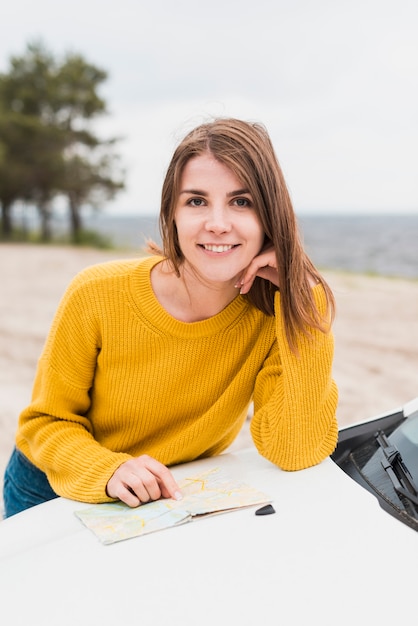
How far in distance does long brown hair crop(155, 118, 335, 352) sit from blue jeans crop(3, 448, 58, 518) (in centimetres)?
83

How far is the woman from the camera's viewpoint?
179 centimetres

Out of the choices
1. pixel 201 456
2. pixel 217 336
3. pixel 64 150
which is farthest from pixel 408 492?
pixel 64 150

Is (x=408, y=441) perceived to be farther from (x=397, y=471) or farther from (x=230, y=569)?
(x=230, y=569)

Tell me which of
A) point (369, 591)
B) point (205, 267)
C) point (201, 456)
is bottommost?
point (201, 456)

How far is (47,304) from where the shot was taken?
895 centimetres

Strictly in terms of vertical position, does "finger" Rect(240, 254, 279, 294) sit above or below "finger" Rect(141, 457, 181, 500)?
above

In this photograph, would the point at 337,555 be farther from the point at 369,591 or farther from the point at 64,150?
the point at 64,150

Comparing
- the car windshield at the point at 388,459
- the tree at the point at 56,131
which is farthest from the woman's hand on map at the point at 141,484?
the tree at the point at 56,131

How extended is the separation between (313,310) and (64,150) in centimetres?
2120

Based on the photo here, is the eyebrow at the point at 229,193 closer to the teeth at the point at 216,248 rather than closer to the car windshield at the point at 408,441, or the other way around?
the teeth at the point at 216,248

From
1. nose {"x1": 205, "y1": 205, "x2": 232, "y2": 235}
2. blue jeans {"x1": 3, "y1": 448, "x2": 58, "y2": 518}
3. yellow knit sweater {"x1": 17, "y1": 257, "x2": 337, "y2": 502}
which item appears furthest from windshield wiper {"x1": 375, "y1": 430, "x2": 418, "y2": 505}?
blue jeans {"x1": 3, "y1": 448, "x2": 58, "y2": 518}

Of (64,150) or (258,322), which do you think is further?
(64,150)

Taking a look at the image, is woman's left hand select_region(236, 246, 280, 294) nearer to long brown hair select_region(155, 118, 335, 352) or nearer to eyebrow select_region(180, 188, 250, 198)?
long brown hair select_region(155, 118, 335, 352)

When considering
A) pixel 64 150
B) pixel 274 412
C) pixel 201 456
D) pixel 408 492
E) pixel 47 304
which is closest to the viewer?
pixel 408 492
